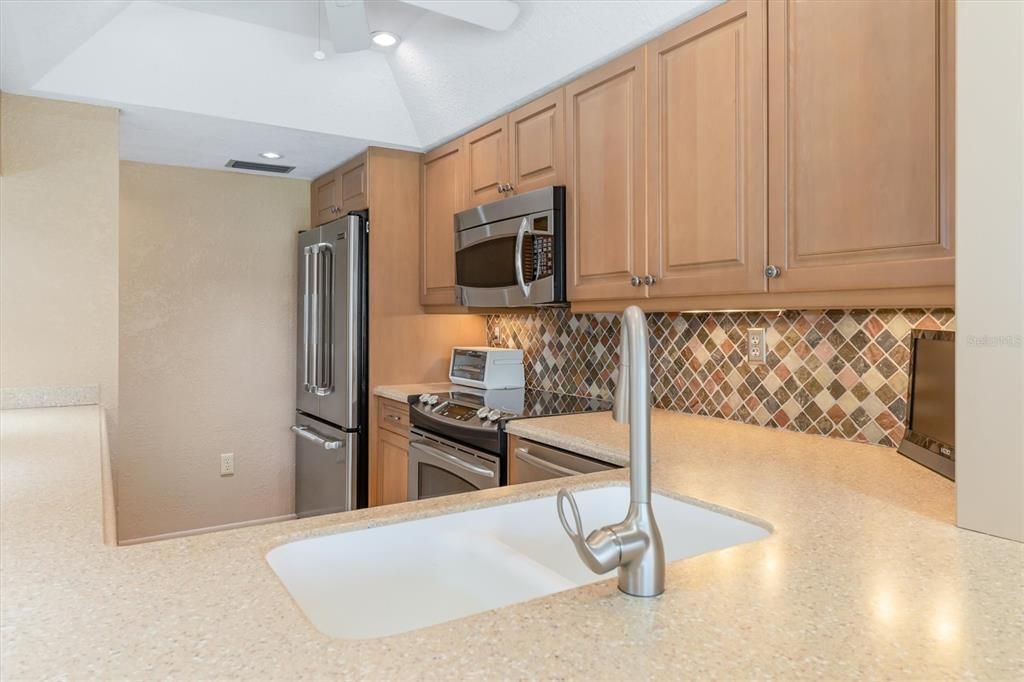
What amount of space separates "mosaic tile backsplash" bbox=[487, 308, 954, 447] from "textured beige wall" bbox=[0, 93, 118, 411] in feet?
6.56

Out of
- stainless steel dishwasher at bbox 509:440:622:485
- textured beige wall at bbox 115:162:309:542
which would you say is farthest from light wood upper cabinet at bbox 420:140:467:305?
stainless steel dishwasher at bbox 509:440:622:485

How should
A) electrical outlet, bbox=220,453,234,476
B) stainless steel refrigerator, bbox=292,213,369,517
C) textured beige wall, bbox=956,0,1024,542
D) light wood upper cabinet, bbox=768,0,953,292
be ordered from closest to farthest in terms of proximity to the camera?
textured beige wall, bbox=956,0,1024,542, light wood upper cabinet, bbox=768,0,953,292, stainless steel refrigerator, bbox=292,213,369,517, electrical outlet, bbox=220,453,234,476

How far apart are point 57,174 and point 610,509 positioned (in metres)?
2.53

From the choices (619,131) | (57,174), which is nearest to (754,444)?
(619,131)

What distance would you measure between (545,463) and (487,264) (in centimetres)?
112

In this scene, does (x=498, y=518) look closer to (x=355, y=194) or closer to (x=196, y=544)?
(x=196, y=544)

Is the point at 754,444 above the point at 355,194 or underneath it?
underneath

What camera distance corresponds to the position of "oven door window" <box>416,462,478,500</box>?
257 cm

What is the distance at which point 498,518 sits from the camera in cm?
123

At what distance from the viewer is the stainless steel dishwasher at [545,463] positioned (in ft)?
6.26

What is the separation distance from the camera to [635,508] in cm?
75

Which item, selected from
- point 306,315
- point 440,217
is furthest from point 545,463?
point 306,315

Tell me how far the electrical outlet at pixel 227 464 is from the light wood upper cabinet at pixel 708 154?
2873 millimetres

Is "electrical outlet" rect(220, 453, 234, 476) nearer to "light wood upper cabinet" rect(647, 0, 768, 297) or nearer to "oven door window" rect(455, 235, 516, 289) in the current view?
"oven door window" rect(455, 235, 516, 289)
